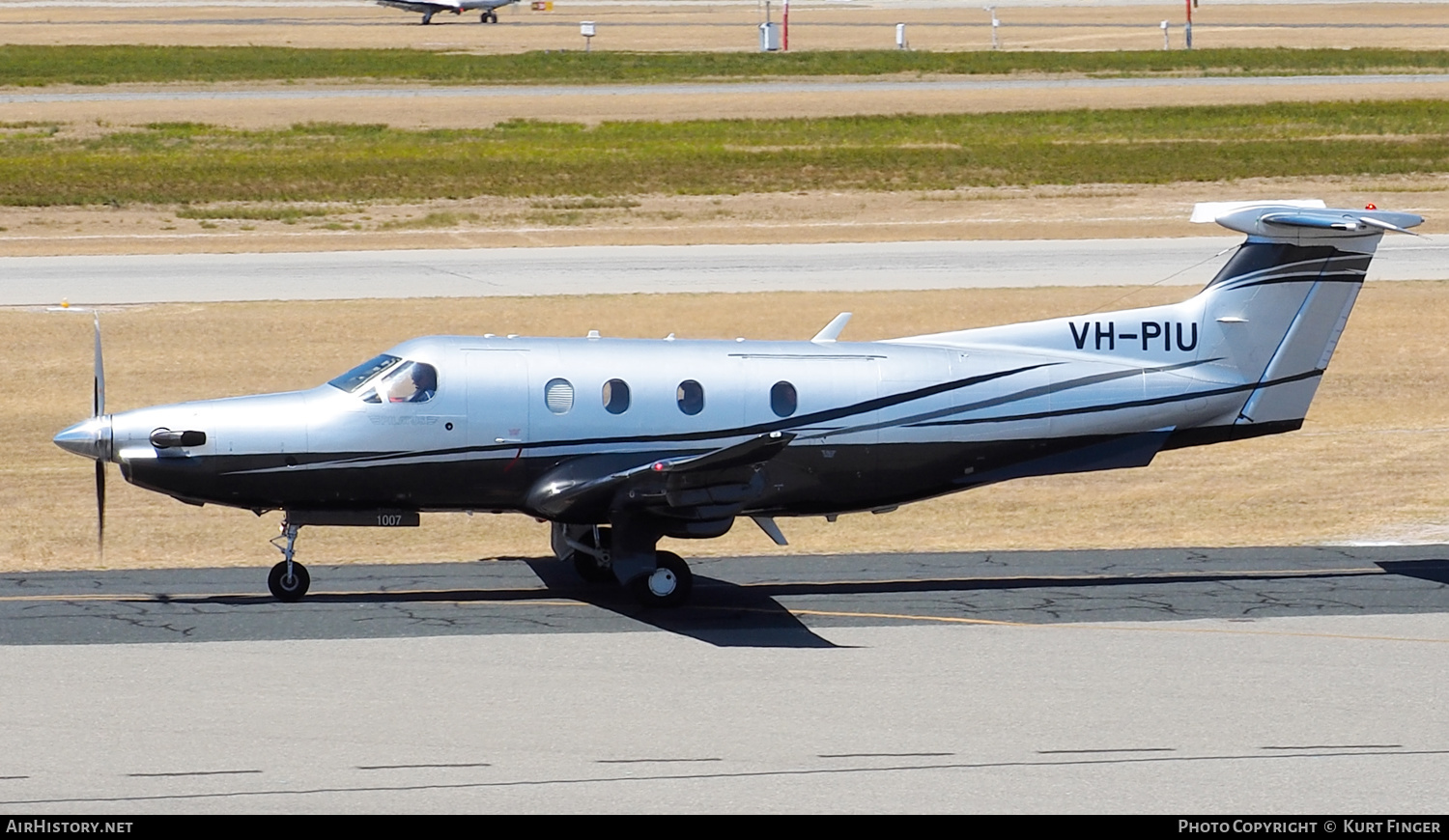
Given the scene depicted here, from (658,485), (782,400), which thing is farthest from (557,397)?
(782,400)

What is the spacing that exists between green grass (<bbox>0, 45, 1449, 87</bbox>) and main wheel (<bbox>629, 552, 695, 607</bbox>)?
58846 millimetres

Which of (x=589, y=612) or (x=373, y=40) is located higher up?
(x=373, y=40)

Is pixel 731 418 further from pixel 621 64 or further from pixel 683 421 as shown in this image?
pixel 621 64

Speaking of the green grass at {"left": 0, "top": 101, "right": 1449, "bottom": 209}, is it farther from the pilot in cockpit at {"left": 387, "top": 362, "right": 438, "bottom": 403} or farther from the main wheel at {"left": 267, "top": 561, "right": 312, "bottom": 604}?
the main wheel at {"left": 267, "top": 561, "right": 312, "bottom": 604}

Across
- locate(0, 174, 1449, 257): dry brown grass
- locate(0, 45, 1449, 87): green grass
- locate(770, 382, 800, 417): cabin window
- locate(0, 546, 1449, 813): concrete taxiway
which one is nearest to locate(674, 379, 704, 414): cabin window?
locate(770, 382, 800, 417): cabin window

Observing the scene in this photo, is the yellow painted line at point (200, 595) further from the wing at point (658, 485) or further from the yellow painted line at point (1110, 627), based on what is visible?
the yellow painted line at point (1110, 627)

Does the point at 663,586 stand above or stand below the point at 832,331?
below

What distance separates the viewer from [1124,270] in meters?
37.5

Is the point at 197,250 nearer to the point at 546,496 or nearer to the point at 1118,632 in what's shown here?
the point at 546,496

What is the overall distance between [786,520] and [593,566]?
4077 millimetres

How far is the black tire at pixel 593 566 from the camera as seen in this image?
16422 mm

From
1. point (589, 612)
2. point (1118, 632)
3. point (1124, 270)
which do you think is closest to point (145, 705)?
point (589, 612)

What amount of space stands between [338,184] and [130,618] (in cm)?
3549

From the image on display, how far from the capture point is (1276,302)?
55.4 feet
